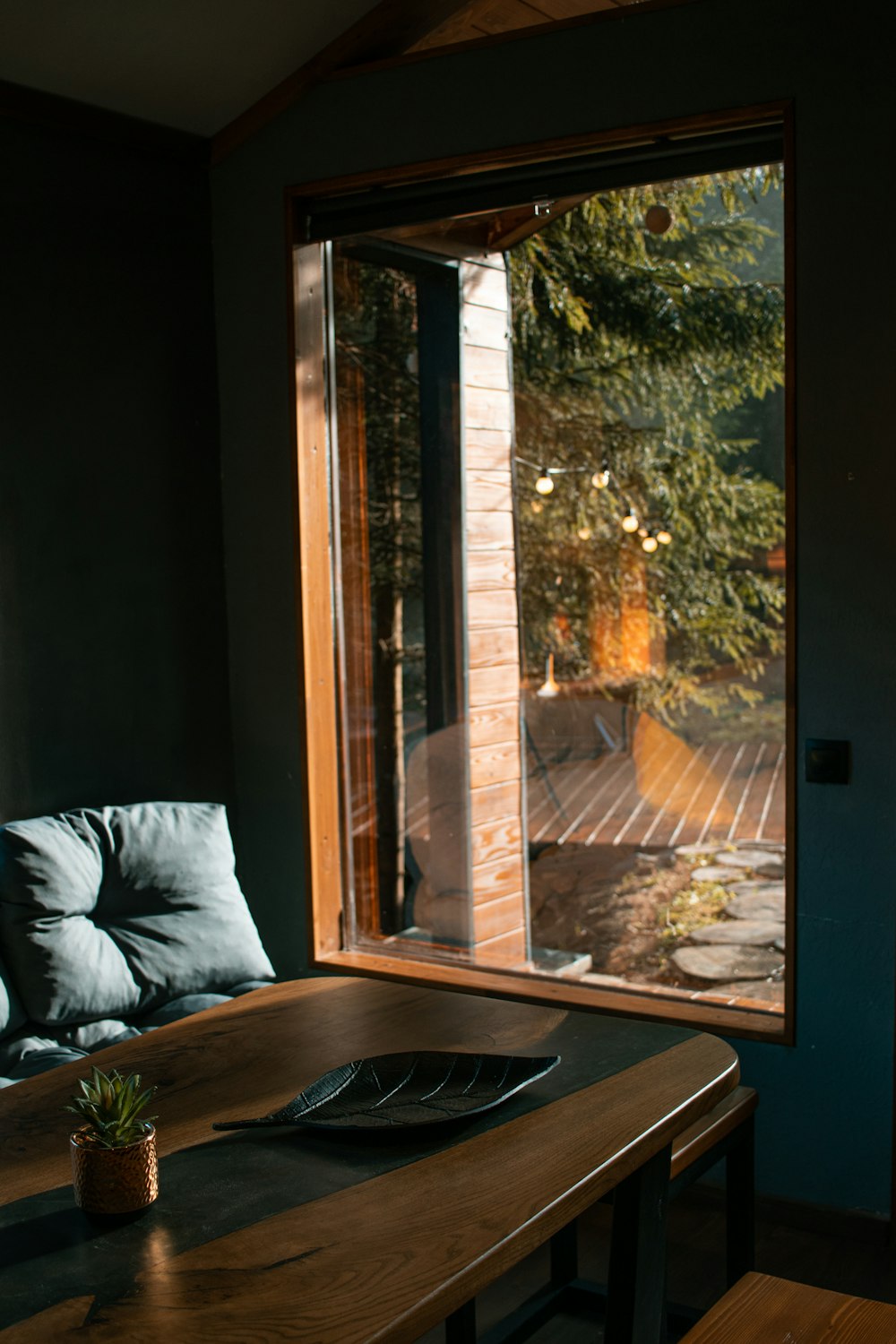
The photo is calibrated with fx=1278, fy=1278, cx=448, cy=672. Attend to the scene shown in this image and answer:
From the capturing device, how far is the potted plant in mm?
1459

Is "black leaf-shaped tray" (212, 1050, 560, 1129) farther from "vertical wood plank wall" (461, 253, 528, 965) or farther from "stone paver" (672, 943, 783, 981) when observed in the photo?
"stone paver" (672, 943, 783, 981)

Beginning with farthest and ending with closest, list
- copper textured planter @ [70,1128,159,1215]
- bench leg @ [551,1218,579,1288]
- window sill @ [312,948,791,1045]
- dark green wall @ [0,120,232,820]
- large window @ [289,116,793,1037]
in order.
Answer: large window @ [289,116,793,1037] → dark green wall @ [0,120,232,820] → window sill @ [312,948,791,1045] → bench leg @ [551,1218,579,1288] → copper textured planter @ [70,1128,159,1215]

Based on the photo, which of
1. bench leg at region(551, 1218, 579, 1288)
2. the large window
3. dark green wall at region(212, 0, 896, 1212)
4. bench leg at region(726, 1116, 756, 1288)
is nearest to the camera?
bench leg at region(726, 1116, 756, 1288)

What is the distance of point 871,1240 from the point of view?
8.75 ft

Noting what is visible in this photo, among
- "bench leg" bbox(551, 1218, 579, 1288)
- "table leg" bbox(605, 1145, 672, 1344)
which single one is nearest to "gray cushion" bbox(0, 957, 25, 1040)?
"bench leg" bbox(551, 1218, 579, 1288)

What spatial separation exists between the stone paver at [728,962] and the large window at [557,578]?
1cm

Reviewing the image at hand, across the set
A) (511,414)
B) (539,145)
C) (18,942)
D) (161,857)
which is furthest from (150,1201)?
(511,414)

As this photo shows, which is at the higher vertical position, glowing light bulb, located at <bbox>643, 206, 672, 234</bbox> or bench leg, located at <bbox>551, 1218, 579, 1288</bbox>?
glowing light bulb, located at <bbox>643, 206, 672, 234</bbox>

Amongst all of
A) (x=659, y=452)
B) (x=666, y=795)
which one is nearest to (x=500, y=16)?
(x=659, y=452)

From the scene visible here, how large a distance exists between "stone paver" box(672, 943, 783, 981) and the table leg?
191 cm

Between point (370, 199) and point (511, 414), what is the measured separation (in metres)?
0.86

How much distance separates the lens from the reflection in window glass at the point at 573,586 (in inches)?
137

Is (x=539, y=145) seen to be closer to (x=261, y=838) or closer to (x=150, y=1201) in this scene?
(x=261, y=838)

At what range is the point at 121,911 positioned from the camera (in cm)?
292
